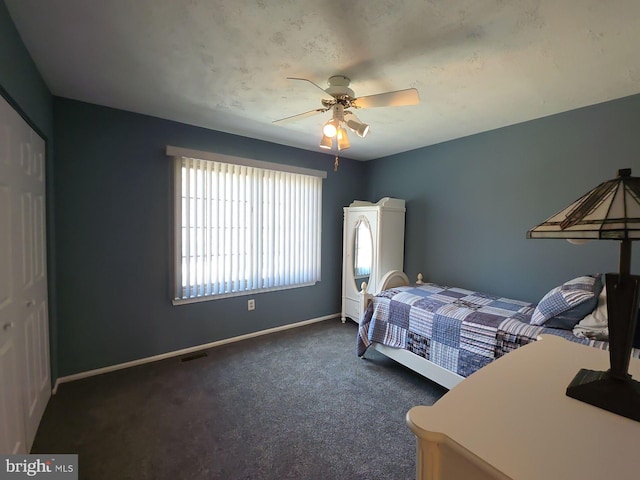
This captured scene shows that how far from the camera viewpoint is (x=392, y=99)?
5.90 feet

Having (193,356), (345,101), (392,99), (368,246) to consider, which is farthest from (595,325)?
(193,356)

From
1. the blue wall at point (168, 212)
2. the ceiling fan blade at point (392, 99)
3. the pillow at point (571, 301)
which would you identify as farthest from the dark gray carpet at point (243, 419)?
the ceiling fan blade at point (392, 99)

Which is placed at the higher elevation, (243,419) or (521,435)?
(521,435)

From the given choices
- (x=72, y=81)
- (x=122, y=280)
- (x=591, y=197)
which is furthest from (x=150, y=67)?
(x=591, y=197)

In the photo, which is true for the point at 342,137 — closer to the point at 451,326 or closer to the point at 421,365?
the point at 451,326

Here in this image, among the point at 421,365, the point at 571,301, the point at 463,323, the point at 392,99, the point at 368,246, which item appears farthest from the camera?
the point at 368,246

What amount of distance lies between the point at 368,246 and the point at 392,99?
224 centimetres

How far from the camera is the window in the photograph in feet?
9.80

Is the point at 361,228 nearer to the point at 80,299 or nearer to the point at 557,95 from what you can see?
the point at 557,95

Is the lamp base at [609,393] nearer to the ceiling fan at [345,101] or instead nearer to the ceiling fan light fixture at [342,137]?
the ceiling fan at [345,101]

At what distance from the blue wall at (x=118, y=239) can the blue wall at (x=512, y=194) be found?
7.79 ft

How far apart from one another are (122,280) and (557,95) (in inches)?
157

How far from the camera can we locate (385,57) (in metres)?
1.76

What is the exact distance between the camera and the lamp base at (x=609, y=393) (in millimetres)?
775
